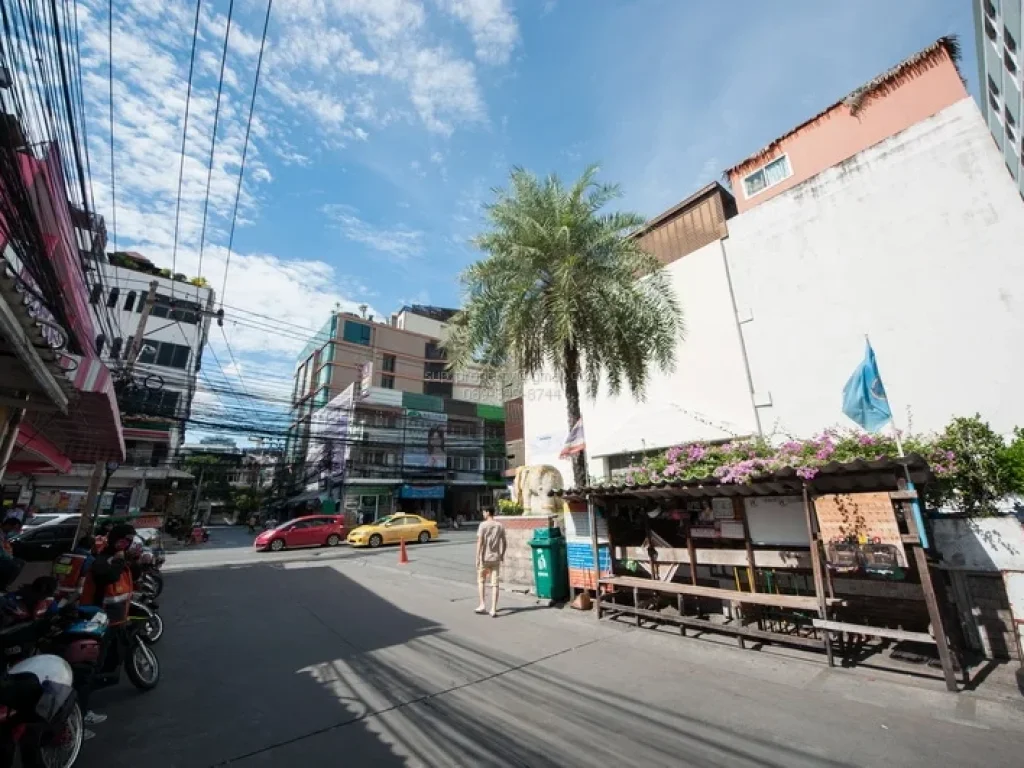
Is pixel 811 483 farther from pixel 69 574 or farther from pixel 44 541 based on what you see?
pixel 44 541

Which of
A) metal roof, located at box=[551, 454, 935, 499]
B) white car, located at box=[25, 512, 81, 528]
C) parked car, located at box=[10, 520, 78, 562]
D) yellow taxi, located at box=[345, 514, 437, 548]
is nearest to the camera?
metal roof, located at box=[551, 454, 935, 499]

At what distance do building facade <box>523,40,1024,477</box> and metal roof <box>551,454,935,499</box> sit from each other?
16.8 ft

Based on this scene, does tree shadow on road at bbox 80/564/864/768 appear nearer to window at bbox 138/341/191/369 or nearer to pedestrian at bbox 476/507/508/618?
pedestrian at bbox 476/507/508/618

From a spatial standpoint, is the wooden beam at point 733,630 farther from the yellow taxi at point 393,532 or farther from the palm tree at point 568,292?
the yellow taxi at point 393,532

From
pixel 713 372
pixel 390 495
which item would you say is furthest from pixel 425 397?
pixel 713 372

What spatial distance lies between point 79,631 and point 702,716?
581cm

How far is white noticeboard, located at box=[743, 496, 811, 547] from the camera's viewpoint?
22.0ft

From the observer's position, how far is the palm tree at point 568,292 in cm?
1027

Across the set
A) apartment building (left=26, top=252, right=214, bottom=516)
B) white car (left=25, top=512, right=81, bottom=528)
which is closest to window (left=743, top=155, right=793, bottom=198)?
white car (left=25, top=512, right=81, bottom=528)

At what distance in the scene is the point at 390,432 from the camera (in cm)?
3609

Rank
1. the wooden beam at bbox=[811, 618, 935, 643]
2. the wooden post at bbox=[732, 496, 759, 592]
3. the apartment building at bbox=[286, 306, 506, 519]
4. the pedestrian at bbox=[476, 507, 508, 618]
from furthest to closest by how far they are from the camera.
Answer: the apartment building at bbox=[286, 306, 506, 519]
the pedestrian at bbox=[476, 507, 508, 618]
the wooden post at bbox=[732, 496, 759, 592]
the wooden beam at bbox=[811, 618, 935, 643]

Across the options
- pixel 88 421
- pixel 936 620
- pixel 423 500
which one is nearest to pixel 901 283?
pixel 936 620

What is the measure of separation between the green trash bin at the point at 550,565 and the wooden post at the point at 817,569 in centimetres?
474

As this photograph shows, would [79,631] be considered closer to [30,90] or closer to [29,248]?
[29,248]
